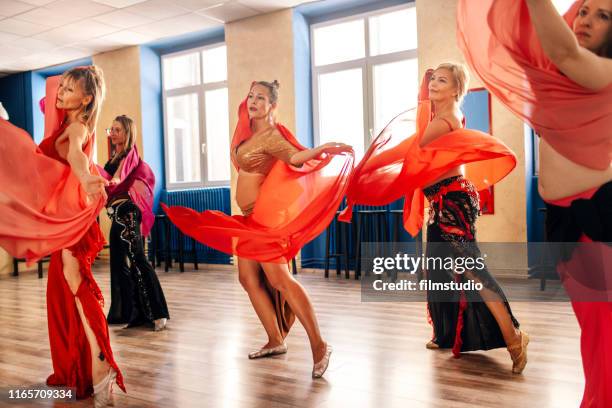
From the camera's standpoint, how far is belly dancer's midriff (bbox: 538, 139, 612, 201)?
1596 millimetres

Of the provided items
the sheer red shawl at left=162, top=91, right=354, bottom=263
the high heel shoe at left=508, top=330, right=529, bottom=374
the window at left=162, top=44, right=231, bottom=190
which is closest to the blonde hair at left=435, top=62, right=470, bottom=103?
the sheer red shawl at left=162, top=91, right=354, bottom=263

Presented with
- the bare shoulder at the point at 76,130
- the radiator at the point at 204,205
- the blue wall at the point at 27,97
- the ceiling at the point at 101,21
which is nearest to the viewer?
the bare shoulder at the point at 76,130

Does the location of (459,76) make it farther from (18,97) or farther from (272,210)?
(18,97)

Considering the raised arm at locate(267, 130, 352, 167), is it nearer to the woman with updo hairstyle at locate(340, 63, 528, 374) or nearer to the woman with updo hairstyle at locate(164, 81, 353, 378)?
the woman with updo hairstyle at locate(164, 81, 353, 378)

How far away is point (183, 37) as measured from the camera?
8719mm

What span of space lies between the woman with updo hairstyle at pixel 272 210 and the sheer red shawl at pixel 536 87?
1303 millimetres

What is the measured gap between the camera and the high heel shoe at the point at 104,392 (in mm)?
2576

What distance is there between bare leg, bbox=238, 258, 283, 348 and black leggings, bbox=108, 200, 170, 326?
1.24 meters

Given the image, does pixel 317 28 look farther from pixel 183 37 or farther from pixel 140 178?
pixel 140 178

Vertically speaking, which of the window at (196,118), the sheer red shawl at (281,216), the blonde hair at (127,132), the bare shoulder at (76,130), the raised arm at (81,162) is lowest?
the sheer red shawl at (281,216)

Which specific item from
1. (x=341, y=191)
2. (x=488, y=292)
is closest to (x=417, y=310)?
(x=488, y=292)

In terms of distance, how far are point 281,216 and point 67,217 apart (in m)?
0.99

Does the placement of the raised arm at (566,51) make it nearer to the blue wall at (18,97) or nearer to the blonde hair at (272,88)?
the blonde hair at (272,88)

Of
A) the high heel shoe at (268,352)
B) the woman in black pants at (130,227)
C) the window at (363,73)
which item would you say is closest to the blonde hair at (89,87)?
the high heel shoe at (268,352)
